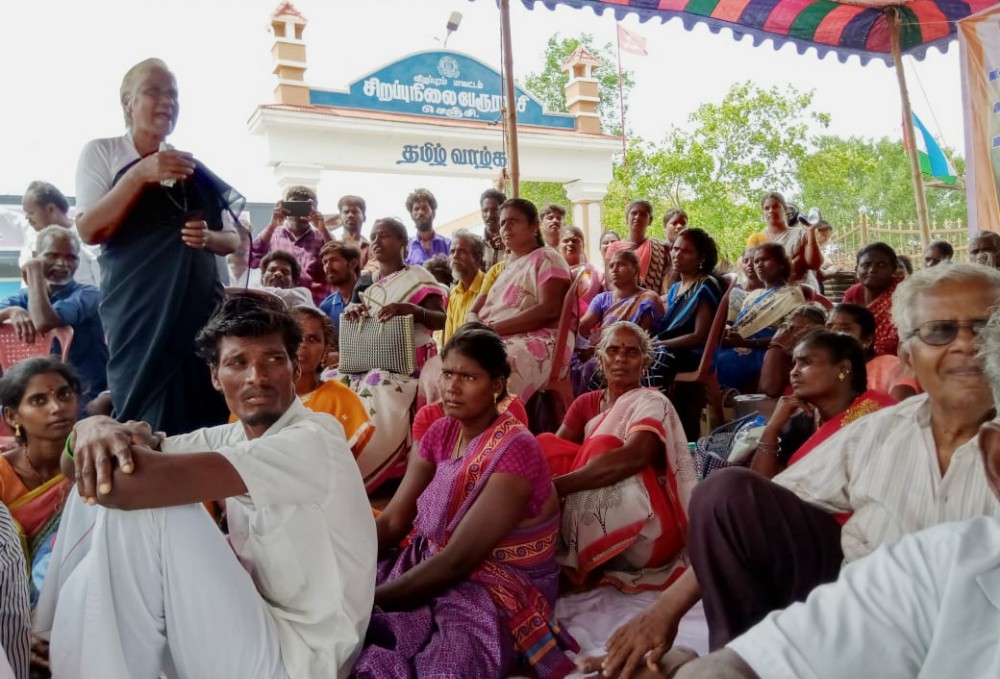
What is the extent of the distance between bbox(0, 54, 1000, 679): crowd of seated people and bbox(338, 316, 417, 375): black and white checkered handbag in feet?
0.04

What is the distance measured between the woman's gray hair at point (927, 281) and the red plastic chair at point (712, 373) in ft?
8.42

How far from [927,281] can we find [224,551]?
1593 millimetres

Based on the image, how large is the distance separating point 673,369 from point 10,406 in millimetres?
3054

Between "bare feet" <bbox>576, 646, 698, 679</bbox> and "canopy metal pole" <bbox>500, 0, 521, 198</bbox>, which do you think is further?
"canopy metal pole" <bbox>500, 0, 521, 198</bbox>

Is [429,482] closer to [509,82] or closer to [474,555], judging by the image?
[474,555]

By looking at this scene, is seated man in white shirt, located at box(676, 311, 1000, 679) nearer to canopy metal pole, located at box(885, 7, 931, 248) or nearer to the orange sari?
the orange sari

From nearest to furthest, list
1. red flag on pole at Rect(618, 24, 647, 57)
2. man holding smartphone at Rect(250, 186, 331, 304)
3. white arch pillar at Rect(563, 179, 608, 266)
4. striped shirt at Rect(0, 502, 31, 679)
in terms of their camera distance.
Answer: striped shirt at Rect(0, 502, 31, 679)
man holding smartphone at Rect(250, 186, 331, 304)
white arch pillar at Rect(563, 179, 608, 266)
red flag on pole at Rect(618, 24, 647, 57)

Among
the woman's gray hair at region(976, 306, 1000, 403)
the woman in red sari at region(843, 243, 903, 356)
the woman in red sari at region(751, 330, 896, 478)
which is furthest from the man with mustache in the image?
the woman's gray hair at region(976, 306, 1000, 403)

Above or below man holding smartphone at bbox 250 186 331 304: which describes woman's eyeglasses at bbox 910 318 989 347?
below

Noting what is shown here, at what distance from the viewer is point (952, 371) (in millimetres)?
1604

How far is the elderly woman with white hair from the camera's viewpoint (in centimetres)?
284

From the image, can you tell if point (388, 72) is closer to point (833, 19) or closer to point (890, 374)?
point (833, 19)

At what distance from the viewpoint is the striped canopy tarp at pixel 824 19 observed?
5375 mm

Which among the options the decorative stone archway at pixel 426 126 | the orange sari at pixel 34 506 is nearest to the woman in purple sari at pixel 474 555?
the orange sari at pixel 34 506
